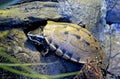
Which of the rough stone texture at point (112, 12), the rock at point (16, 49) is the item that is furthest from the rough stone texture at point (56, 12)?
the rough stone texture at point (112, 12)

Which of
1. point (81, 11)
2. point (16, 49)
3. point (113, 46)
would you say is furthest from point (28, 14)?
point (113, 46)

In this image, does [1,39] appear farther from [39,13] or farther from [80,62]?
[80,62]

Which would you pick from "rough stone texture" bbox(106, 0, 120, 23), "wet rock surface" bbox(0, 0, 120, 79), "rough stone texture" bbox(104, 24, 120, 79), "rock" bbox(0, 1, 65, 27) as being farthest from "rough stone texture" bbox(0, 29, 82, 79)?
"rough stone texture" bbox(106, 0, 120, 23)

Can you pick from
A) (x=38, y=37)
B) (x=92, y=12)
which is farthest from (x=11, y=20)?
(x=92, y=12)

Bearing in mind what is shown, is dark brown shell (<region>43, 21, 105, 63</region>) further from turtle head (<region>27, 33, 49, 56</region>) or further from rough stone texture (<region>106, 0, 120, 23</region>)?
rough stone texture (<region>106, 0, 120, 23</region>)

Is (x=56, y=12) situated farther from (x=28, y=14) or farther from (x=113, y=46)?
(x=113, y=46)

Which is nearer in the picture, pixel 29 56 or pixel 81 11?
pixel 29 56
